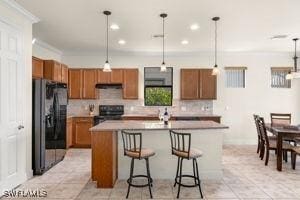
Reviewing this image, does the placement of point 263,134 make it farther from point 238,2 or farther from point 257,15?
point 238,2

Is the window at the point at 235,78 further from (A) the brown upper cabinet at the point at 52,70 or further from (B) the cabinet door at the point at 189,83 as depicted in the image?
(A) the brown upper cabinet at the point at 52,70

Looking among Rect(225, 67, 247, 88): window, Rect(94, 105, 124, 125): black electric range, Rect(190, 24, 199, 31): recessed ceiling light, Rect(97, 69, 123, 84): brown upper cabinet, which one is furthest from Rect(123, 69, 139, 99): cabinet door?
Rect(225, 67, 247, 88): window

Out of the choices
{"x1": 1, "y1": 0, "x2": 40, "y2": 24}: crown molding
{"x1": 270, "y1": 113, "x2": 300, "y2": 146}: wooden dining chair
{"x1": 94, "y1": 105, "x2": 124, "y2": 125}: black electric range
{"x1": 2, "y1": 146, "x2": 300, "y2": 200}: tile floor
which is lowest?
{"x1": 2, "y1": 146, "x2": 300, "y2": 200}: tile floor

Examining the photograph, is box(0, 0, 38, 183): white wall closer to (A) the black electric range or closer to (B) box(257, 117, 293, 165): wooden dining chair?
(A) the black electric range

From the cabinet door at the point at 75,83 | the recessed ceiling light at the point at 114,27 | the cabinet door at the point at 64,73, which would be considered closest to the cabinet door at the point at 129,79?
the cabinet door at the point at 75,83

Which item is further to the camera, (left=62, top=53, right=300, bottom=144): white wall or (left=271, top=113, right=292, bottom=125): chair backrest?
(left=62, top=53, right=300, bottom=144): white wall

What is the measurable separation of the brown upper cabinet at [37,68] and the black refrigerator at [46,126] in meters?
0.43

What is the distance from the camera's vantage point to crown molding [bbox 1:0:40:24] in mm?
3523

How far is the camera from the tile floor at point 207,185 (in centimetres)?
351

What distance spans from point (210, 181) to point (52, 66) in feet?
13.4

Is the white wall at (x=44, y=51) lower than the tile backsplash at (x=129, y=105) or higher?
higher

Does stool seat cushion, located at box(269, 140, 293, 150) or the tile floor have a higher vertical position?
stool seat cushion, located at box(269, 140, 293, 150)

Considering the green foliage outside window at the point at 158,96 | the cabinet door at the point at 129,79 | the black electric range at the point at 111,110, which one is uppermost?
the cabinet door at the point at 129,79

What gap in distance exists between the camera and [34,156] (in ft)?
14.4
